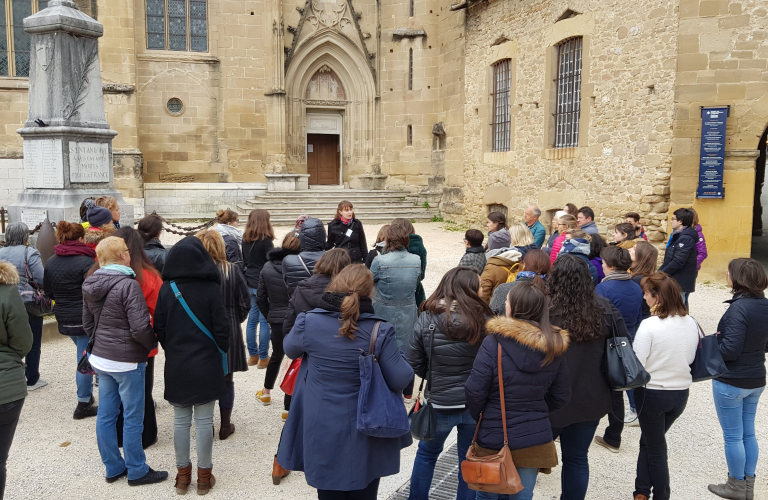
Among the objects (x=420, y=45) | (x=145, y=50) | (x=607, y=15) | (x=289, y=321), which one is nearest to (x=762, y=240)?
(x=607, y=15)

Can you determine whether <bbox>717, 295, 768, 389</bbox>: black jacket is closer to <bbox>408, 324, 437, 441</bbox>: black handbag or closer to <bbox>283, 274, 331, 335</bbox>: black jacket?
<bbox>408, 324, 437, 441</bbox>: black handbag

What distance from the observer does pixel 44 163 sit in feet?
30.1

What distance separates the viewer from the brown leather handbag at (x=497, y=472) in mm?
3170

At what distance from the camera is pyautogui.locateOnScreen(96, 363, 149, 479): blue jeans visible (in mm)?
4344

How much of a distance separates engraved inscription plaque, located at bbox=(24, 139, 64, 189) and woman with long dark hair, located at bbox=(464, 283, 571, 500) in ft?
25.6

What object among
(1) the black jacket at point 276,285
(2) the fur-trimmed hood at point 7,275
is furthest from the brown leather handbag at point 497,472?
(1) the black jacket at point 276,285

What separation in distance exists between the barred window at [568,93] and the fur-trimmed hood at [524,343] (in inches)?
475

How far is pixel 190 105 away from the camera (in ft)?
67.4

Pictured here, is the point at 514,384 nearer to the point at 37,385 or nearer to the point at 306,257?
the point at 306,257

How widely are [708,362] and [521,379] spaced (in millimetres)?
1502

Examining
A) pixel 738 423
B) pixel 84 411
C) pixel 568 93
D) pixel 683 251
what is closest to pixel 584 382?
pixel 738 423

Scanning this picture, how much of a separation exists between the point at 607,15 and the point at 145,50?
13800mm

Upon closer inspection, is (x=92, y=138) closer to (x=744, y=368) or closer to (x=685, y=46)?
(x=744, y=368)

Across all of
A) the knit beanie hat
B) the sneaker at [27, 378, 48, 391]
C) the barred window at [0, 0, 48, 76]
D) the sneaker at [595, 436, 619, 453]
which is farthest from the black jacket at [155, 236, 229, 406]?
the barred window at [0, 0, 48, 76]
